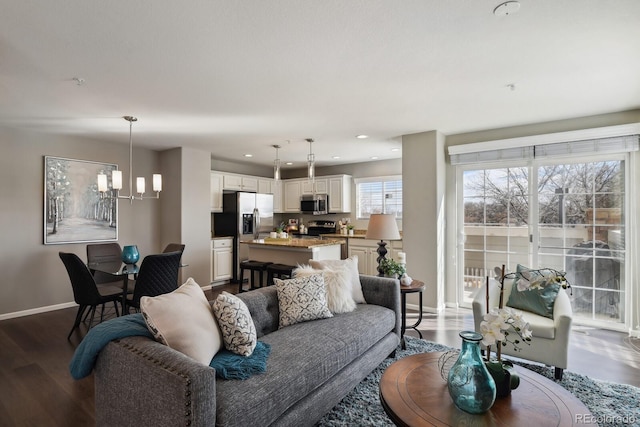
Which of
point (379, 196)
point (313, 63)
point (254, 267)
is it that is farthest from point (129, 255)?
point (379, 196)

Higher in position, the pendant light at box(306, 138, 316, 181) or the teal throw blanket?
the pendant light at box(306, 138, 316, 181)

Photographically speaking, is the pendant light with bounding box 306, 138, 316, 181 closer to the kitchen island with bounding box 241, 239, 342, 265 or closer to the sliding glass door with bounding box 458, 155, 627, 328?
the kitchen island with bounding box 241, 239, 342, 265

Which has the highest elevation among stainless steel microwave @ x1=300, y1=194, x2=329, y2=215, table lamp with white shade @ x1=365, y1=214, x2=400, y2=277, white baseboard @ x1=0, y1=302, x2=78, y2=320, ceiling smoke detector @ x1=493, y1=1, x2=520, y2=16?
ceiling smoke detector @ x1=493, y1=1, x2=520, y2=16

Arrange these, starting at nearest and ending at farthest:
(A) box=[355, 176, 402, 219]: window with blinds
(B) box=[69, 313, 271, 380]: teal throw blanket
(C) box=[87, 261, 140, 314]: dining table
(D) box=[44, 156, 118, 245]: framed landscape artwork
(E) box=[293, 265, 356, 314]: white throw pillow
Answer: (B) box=[69, 313, 271, 380]: teal throw blanket
(E) box=[293, 265, 356, 314]: white throw pillow
(C) box=[87, 261, 140, 314]: dining table
(D) box=[44, 156, 118, 245]: framed landscape artwork
(A) box=[355, 176, 402, 219]: window with blinds

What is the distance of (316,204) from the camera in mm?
6973

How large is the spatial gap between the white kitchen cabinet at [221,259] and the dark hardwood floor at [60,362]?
7.09 feet

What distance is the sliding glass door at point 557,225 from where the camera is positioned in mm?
3680

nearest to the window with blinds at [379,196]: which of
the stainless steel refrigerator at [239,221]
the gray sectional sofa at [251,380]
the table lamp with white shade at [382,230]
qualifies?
the stainless steel refrigerator at [239,221]

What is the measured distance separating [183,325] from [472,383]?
A: 1439mm

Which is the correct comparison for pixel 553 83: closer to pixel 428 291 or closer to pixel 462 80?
pixel 462 80

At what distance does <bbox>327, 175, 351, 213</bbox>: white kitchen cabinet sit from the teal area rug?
4.56 metres

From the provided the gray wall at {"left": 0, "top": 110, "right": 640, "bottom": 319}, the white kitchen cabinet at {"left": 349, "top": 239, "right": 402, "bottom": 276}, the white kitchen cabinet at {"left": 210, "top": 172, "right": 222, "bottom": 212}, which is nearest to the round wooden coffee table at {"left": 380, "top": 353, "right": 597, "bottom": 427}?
the gray wall at {"left": 0, "top": 110, "right": 640, "bottom": 319}

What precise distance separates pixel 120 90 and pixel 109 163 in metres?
2.57

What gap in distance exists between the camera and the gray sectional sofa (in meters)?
1.35
